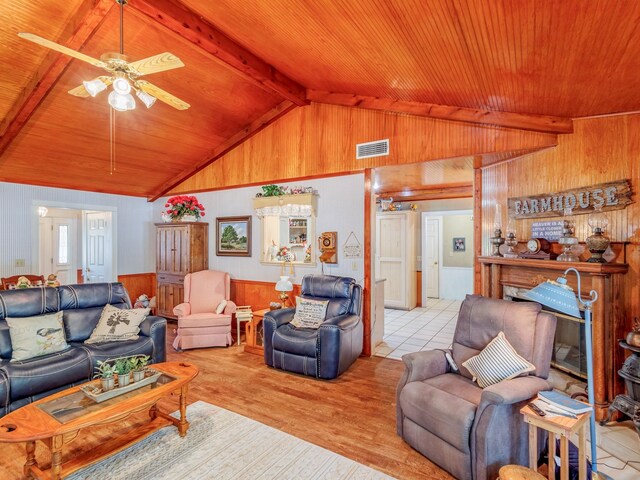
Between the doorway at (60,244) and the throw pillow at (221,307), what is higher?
the doorway at (60,244)

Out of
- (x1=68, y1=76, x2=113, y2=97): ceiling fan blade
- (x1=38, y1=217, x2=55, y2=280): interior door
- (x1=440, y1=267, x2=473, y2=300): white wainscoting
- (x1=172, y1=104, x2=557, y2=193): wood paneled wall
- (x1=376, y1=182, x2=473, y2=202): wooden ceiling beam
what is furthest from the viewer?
(x1=440, y1=267, x2=473, y2=300): white wainscoting

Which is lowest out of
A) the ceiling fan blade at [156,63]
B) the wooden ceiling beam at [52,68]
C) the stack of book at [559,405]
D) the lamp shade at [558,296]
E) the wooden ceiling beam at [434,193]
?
the stack of book at [559,405]

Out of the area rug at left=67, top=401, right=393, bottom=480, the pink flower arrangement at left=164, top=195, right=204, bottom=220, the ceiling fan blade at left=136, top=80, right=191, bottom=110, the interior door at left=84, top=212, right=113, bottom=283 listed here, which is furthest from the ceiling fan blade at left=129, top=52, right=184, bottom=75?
the interior door at left=84, top=212, right=113, bottom=283

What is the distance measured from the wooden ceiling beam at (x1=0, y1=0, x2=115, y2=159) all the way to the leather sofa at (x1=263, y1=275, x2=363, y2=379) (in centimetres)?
339

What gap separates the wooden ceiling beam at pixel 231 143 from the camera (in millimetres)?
4988

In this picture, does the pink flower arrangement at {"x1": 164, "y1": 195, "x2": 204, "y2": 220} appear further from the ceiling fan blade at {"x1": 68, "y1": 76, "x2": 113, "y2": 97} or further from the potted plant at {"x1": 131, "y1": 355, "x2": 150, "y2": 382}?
the potted plant at {"x1": 131, "y1": 355, "x2": 150, "y2": 382}

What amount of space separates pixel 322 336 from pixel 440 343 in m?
2.20

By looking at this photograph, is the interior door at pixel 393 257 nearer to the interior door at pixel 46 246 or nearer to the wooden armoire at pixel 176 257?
the wooden armoire at pixel 176 257

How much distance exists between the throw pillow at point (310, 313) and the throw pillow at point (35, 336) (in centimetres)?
231

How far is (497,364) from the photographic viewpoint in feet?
7.34

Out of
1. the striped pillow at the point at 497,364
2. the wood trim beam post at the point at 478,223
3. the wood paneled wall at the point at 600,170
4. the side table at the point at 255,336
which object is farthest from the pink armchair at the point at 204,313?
the wood paneled wall at the point at 600,170

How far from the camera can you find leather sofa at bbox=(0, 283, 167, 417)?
2.59 meters

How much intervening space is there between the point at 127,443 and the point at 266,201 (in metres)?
3.57

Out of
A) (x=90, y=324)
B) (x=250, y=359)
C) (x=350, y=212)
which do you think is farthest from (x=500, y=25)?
(x=90, y=324)
